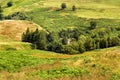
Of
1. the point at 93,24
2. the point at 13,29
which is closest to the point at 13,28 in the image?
the point at 13,29

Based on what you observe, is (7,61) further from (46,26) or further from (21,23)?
(46,26)

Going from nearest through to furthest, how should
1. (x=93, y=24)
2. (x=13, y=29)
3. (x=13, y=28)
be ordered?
(x=13, y=29), (x=13, y=28), (x=93, y=24)

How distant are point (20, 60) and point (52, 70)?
1401cm

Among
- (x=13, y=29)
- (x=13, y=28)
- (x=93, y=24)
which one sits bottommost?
(x=93, y=24)

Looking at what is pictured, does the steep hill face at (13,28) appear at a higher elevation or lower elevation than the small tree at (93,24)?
higher

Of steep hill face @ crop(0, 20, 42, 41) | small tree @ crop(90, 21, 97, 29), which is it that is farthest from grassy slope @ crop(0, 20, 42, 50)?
small tree @ crop(90, 21, 97, 29)

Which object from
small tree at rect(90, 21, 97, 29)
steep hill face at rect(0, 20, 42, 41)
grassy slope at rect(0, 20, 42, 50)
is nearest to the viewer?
grassy slope at rect(0, 20, 42, 50)

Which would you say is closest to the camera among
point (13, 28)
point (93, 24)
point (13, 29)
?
point (13, 29)

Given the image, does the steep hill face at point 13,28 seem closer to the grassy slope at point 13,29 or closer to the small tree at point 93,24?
the grassy slope at point 13,29

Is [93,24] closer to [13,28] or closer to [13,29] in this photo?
[13,28]

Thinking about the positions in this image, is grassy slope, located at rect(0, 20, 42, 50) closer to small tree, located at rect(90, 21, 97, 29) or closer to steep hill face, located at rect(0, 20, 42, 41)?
steep hill face, located at rect(0, 20, 42, 41)

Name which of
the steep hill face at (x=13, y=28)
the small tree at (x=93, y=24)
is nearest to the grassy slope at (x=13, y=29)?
the steep hill face at (x=13, y=28)

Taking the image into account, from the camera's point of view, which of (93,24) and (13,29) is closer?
(13,29)

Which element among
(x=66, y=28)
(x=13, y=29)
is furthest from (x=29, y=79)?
(x=66, y=28)
